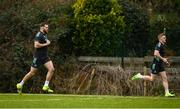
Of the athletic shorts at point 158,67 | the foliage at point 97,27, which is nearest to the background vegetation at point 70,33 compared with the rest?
the foliage at point 97,27

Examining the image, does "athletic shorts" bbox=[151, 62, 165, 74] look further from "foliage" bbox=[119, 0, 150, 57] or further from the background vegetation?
"foliage" bbox=[119, 0, 150, 57]

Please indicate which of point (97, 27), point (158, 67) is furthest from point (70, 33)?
point (158, 67)

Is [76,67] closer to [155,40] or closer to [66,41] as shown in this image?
[66,41]

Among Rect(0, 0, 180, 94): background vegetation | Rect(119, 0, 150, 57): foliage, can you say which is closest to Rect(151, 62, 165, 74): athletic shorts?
Rect(0, 0, 180, 94): background vegetation

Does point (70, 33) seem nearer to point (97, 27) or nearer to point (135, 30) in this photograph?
point (97, 27)

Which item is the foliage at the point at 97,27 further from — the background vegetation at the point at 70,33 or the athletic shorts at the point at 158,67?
the athletic shorts at the point at 158,67

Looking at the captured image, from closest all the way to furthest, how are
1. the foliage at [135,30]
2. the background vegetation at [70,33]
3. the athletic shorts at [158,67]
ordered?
the athletic shorts at [158,67], the background vegetation at [70,33], the foliage at [135,30]

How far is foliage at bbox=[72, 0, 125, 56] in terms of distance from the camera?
25.3 meters

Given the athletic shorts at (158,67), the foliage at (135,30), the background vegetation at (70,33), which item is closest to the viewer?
the athletic shorts at (158,67)

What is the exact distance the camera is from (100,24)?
2530cm

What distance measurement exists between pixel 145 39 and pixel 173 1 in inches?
120

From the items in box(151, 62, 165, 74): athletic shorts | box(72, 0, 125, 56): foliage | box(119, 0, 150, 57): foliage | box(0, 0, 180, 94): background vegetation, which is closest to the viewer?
box(151, 62, 165, 74): athletic shorts

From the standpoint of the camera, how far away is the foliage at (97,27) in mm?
25297

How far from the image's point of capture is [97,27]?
25.3 m
